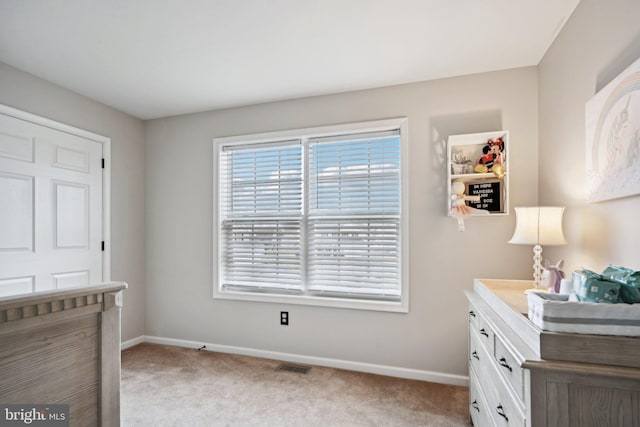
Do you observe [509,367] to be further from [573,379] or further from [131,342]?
[131,342]

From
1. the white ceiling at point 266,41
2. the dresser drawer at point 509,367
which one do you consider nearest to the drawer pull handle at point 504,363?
the dresser drawer at point 509,367

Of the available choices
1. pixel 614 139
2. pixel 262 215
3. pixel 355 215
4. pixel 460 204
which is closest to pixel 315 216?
pixel 355 215

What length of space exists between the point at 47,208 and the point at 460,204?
3456 millimetres

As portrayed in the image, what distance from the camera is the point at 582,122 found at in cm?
183

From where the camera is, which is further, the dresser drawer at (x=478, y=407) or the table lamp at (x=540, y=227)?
the table lamp at (x=540, y=227)

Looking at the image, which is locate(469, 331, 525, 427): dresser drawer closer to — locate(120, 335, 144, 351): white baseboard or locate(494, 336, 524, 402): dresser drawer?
locate(494, 336, 524, 402): dresser drawer

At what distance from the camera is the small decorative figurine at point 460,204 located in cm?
256

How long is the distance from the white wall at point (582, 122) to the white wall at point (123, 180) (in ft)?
12.9

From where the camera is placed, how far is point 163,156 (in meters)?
3.74

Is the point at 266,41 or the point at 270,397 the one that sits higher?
the point at 266,41

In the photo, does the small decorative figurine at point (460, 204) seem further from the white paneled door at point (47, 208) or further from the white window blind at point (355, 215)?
the white paneled door at point (47, 208)

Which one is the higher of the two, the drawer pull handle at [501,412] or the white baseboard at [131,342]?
the drawer pull handle at [501,412]

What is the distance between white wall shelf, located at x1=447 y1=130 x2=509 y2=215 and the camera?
98.2 inches

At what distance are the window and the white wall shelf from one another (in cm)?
41
